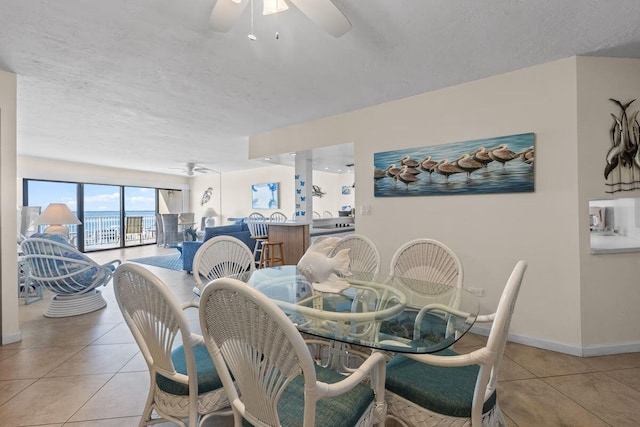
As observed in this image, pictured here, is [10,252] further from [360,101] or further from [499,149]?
[499,149]

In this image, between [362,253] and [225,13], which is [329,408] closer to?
[362,253]

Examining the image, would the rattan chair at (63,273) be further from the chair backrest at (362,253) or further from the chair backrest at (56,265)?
the chair backrest at (362,253)

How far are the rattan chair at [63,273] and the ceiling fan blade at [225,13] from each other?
9.76 ft

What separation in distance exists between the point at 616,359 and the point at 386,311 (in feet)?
7.03

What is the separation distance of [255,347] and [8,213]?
303 cm

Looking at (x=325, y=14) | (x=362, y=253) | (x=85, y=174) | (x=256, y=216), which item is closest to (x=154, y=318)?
(x=325, y=14)

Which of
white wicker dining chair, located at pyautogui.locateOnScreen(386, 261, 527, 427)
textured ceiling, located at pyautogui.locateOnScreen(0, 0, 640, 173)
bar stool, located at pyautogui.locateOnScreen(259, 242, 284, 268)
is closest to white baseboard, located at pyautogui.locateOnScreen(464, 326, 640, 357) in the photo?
white wicker dining chair, located at pyautogui.locateOnScreen(386, 261, 527, 427)

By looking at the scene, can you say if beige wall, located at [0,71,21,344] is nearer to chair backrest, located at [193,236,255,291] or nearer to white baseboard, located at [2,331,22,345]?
white baseboard, located at [2,331,22,345]

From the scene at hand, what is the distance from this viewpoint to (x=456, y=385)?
3.89 feet

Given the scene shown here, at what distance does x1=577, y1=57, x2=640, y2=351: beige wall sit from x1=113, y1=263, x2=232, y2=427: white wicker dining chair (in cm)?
277

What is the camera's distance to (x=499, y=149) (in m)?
2.61

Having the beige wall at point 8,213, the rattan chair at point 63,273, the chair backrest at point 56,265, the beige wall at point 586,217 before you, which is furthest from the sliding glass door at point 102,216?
the beige wall at point 586,217

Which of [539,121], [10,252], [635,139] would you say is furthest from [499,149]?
[10,252]

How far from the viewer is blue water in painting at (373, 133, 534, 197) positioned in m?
2.51
